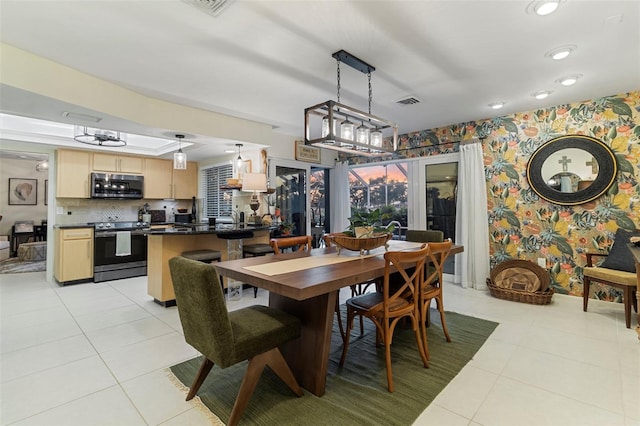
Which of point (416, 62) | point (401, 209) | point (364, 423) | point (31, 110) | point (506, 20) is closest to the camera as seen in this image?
point (364, 423)

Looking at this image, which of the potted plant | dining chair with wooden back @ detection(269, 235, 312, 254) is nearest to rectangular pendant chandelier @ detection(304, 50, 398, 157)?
dining chair with wooden back @ detection(269, 235, 312, 254)

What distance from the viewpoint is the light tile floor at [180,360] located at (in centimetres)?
177

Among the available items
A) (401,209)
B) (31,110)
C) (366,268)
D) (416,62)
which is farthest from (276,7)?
(401,209)

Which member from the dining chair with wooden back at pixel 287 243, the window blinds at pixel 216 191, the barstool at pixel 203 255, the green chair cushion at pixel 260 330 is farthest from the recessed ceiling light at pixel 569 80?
the window blinds at pixel 216 191

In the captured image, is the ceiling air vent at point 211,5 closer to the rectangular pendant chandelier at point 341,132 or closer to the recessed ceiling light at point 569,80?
the rectangular pendant chandelier at point 341,132

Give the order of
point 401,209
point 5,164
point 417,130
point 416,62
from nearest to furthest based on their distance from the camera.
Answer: point 416,62 < point 417,130 < point 401,209 < point 5,164

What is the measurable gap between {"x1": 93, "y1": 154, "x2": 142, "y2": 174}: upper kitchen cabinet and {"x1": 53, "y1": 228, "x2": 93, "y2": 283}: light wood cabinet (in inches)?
48.4

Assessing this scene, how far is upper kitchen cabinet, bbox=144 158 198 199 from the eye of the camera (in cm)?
597

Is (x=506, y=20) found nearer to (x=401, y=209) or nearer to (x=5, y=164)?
(x=401, y=209)

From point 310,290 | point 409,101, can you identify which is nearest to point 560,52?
point 409,101

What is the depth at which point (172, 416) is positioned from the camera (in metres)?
1.76

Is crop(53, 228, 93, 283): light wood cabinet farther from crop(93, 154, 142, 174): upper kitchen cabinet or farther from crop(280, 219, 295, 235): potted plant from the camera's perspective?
crop(280, 219, 295, 235): potted plant

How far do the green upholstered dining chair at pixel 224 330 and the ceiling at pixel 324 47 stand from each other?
174 cm

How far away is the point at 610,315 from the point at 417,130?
3591 mm
